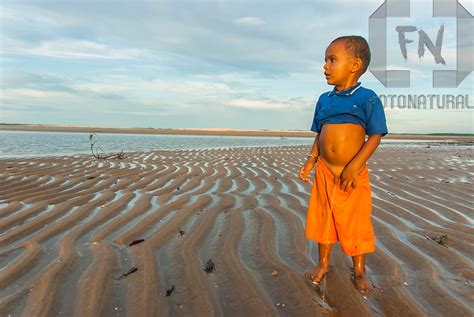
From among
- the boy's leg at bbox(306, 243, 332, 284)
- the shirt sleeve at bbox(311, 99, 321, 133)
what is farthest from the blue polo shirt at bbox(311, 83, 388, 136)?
the boy's leg at bbox(306, 243, 332, 284)

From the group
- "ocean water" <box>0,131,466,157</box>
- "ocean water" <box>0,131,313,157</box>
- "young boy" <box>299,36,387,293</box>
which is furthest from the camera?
"ocean water" <box>0,131,466,157</box>

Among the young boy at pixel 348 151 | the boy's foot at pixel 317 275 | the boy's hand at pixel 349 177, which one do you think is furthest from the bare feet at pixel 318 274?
the boy's hand at pixel 349 177

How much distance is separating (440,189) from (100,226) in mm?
5556

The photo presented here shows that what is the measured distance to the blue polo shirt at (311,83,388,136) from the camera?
247 centimetres

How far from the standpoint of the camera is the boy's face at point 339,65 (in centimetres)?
253

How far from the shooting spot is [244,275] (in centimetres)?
283

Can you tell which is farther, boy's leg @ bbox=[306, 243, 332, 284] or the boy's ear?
boy's leg @ bbox=[306, 243, 332, 284]

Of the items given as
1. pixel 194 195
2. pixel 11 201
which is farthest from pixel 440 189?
pixel 11 201

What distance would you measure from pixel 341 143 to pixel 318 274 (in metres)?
0.96

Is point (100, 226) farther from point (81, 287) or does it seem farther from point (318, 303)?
point (318, 303)

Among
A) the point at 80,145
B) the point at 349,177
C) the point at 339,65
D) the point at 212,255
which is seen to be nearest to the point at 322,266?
the point at 349,177

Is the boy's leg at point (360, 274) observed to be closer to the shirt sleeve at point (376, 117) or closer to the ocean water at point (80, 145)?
the shirt sleeve at point (376, 117)

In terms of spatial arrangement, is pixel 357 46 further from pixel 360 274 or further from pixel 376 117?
pixel 360 274

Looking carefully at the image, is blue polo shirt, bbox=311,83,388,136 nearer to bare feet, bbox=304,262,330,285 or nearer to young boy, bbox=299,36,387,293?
young boy, bbox=299,36,387,293
